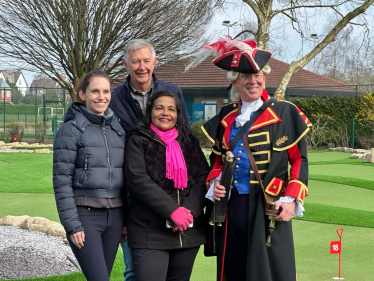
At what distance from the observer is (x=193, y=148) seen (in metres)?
3.17

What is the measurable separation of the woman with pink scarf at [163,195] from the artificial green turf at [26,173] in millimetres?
6452

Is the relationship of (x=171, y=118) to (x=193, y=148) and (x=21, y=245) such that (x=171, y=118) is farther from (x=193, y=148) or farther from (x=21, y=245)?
(x=21, y=245)

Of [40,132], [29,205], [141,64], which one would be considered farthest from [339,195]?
[40,132]

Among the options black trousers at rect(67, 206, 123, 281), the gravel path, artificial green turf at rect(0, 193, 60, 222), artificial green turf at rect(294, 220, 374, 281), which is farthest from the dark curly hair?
artificial green turf at rect(0, 193, 60, 222)

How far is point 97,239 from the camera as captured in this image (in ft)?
9.85

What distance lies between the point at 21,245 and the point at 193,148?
10.1 feet

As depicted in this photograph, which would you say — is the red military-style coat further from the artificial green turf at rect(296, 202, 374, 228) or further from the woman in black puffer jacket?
the artificial green turf at rect(296, 202, 374, 228)

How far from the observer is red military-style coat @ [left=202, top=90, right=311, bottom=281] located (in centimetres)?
284

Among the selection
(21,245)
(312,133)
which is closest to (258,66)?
(21,245)

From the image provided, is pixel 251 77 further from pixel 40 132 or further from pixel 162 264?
pixel 40 132

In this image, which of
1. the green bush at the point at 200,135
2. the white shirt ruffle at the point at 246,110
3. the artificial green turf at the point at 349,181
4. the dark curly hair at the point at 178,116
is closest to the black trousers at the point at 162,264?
the dark curly hair at the point at 178,116

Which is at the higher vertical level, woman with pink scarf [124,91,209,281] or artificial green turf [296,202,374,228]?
woman with pink scarf [124,91,209,281]

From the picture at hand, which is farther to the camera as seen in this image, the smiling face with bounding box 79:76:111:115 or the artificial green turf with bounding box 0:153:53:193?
the artificial green turf with bounding box 0:153:53:193

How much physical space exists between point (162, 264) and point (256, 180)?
0.72 m
